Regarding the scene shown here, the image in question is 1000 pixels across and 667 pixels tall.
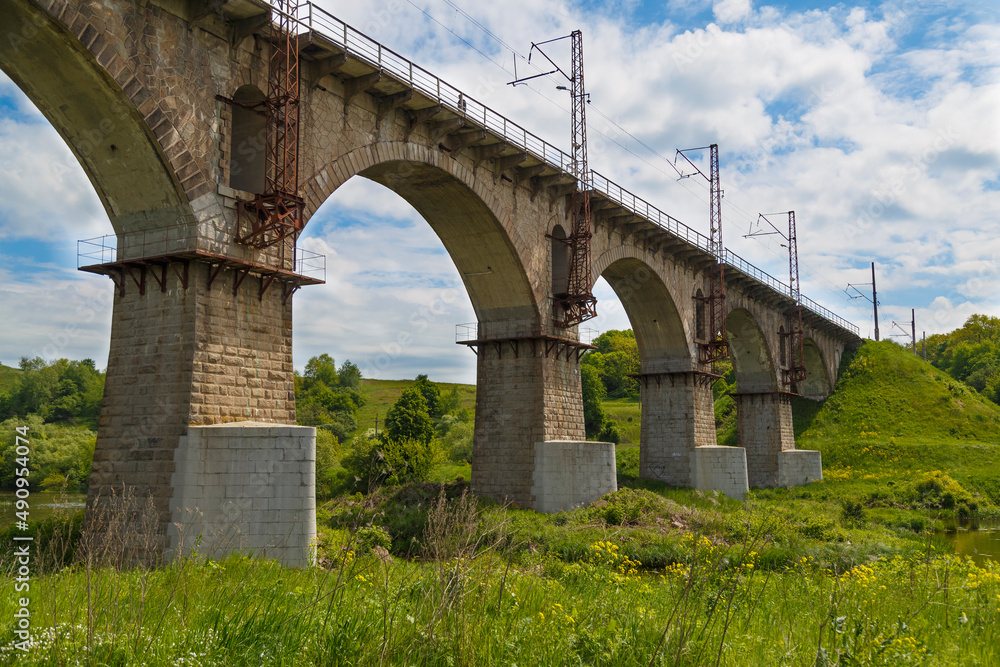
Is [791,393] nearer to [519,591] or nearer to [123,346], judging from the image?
[123,346]

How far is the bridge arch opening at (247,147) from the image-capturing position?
1934 cm

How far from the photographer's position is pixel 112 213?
1783cm

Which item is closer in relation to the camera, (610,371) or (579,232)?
(579,232)

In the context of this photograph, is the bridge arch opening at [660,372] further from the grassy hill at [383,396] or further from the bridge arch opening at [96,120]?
the grassy hill at [383,396]

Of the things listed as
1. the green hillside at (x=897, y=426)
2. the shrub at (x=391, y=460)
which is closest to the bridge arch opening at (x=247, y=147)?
the shrub at (x=391, y=460)

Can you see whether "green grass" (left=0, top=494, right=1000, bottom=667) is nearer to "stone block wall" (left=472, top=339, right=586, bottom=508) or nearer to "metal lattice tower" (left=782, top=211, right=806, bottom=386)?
"stone block wall" (left=472, top=339, right=586, bottom=508)

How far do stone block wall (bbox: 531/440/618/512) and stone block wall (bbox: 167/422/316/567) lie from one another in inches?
472

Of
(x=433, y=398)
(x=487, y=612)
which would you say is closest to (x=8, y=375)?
(x=433, y=398)

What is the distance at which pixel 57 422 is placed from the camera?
2510 inches

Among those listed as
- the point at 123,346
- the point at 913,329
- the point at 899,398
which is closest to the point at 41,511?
the point at 123,346

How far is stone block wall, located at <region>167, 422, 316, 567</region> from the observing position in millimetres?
15820

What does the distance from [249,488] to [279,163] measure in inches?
309

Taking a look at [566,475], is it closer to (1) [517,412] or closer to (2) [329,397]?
(1) [517,412]

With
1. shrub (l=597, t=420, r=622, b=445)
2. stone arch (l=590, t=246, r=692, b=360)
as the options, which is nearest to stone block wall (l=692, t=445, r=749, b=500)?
stone arch (l=590, t=246, r=692, b=360)
